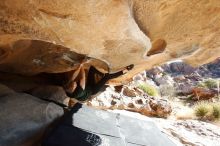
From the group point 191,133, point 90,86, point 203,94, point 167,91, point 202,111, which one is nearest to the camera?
point 90,86

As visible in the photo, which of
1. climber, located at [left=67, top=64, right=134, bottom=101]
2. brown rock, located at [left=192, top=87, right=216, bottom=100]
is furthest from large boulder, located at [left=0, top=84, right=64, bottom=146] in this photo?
brown rock, located at [left=192, top=87, right=216, bottom=100]

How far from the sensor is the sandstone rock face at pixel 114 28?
1.58 meters

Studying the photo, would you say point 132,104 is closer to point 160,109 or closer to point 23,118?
point 160,109

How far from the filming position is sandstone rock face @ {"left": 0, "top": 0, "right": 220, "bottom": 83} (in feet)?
5.17

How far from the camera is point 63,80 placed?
3191mm

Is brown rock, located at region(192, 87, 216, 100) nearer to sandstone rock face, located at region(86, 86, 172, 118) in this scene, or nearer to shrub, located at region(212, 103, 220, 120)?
shrub, located at region(212, 103, 220, 120)

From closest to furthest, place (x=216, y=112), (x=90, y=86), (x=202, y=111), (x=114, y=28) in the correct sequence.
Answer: (x=114, y=28)
(x=90, y=86)
(x=202, y=111)
(x=216, y=112)

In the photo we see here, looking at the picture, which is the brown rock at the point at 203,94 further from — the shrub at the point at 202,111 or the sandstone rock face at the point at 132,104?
the sandstone rock face at the point at 132,104

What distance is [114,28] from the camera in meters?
1.74

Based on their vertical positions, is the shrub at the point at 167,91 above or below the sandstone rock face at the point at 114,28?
above

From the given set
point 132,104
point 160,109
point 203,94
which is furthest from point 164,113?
point 203,94

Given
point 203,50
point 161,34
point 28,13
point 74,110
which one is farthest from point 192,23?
point 74,110

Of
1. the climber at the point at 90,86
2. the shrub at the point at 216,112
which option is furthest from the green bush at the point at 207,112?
the climber at the point at 90,86

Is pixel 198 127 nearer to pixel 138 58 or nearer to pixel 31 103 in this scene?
pixel 138 58
